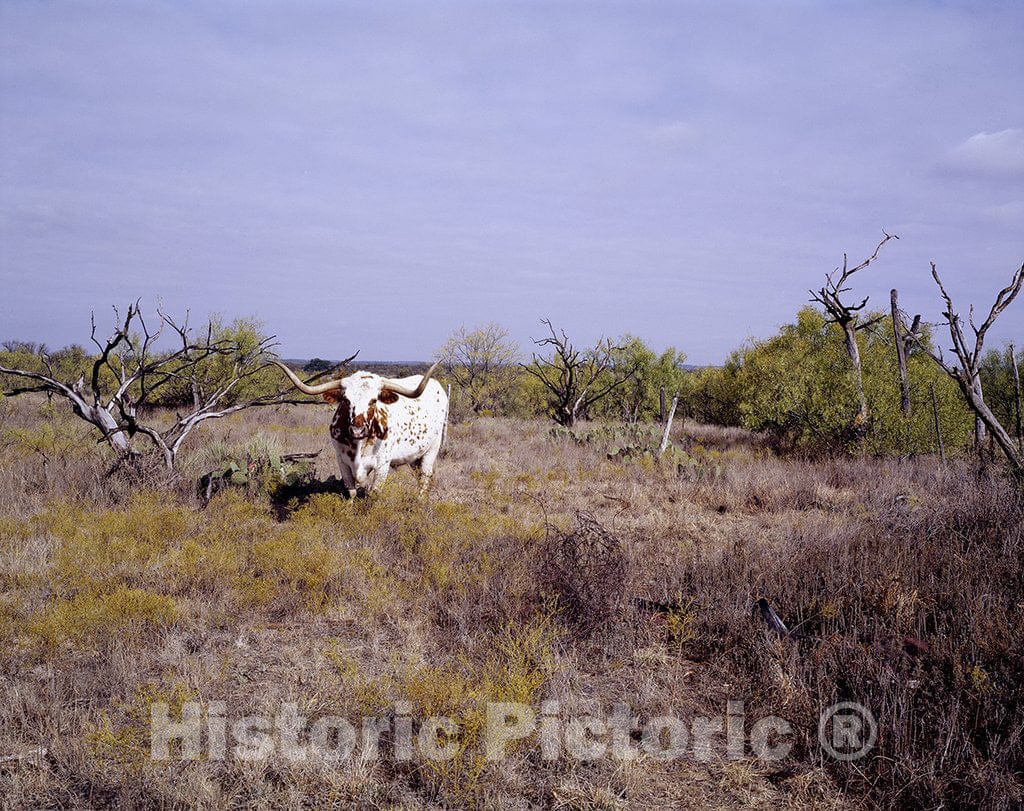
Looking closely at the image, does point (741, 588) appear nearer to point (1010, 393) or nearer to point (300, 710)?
point (300, 710)

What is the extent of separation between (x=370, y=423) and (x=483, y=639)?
11.4 feet

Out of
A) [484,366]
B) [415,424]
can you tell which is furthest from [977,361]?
[484,366]

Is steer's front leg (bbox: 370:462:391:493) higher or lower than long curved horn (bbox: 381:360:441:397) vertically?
lower

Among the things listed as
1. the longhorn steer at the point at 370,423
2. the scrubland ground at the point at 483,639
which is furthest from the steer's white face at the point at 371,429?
the scrubland ground at the point at 483,639

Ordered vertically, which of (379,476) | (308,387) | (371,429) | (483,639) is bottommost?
(483,639)

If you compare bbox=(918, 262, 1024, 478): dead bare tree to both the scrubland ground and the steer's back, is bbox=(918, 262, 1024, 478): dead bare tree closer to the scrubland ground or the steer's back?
the scrubland ground

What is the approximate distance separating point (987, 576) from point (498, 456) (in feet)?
31.3

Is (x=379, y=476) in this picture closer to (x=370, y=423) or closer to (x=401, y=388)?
(x=370, y=423)

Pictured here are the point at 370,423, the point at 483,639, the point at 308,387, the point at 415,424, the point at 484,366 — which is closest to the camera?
the point at 483,639

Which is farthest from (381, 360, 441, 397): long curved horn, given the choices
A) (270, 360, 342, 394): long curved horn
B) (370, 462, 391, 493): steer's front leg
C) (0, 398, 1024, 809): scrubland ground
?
(0, 398, 1024, 809): scrubland ground

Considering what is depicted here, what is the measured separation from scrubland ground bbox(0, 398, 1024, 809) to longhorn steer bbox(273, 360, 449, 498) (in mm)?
426

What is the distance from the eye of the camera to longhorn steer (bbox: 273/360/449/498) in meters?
6.84

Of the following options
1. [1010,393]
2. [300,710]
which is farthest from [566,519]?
[1010,393]

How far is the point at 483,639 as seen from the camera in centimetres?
406
